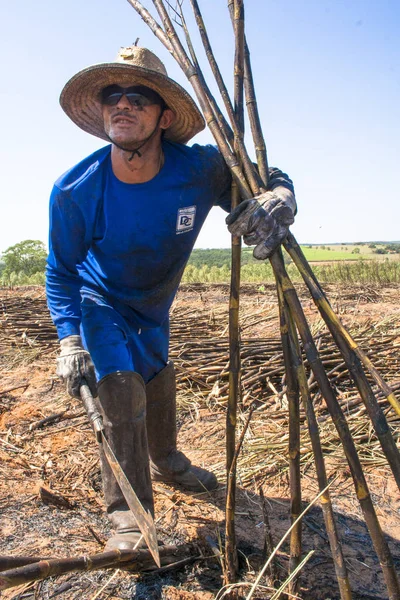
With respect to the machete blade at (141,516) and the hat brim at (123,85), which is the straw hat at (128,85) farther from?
the machete blade at (141,516)

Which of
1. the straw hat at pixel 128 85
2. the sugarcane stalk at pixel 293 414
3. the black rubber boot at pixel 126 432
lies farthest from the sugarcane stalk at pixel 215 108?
the black rubber boot at pixel 126 432

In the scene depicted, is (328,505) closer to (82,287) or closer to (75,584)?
(75,584)

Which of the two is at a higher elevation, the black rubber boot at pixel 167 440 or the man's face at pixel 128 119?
the man's face at pixel 128 119

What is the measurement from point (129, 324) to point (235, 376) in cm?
85

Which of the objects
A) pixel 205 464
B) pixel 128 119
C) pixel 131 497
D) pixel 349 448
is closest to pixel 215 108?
pixel 128 119

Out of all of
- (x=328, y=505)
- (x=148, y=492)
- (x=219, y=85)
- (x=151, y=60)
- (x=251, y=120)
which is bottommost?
(x=148, y=492)

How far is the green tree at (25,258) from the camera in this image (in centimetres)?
2827

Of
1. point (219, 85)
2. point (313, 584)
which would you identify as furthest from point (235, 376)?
point (219, 85)

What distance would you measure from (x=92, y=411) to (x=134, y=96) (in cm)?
140

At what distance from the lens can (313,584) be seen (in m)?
2.14

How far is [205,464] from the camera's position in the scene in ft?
11.1

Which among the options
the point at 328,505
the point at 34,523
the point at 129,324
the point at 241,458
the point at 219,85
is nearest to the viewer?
the point at 328,505

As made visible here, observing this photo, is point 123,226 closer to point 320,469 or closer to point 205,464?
point 320,469

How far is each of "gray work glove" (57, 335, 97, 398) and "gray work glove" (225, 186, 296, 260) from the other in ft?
2.84
